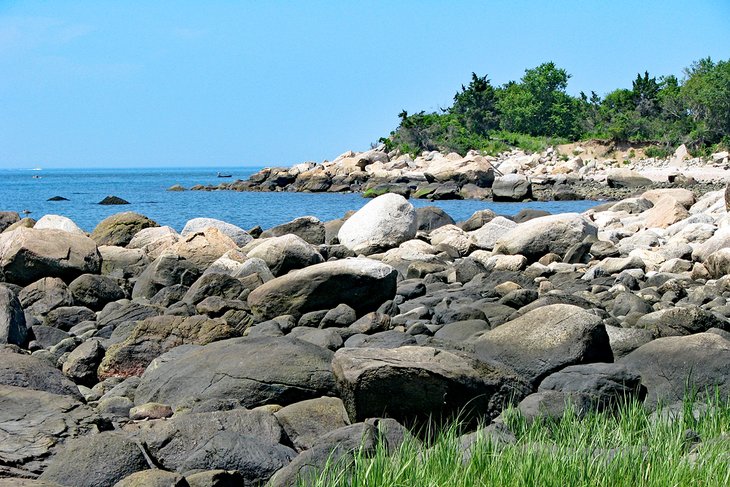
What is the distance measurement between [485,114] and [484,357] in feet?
268

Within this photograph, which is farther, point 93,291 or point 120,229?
point 120,229

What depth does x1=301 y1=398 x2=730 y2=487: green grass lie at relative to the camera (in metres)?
4.33

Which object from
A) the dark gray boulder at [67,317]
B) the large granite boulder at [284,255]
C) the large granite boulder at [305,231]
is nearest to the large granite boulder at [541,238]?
the large granite boulder at [284,255]

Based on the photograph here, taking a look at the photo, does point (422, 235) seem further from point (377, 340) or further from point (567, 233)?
point (377, 340)

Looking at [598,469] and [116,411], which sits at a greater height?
[598,469]

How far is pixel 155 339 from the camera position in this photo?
9531 millimetres

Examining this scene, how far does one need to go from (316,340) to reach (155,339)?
179 cm

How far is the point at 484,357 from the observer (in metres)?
7.46

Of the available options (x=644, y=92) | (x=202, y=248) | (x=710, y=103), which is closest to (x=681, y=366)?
(x=202, y=248)

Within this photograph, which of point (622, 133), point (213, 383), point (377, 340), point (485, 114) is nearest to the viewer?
point (213, 383)

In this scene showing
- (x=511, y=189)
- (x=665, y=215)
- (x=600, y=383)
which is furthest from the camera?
(x=511, y=189)

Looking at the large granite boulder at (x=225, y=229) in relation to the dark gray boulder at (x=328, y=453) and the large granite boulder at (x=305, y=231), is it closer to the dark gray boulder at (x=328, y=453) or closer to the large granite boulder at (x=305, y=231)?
the large granite boulder at (x=305, y=231)

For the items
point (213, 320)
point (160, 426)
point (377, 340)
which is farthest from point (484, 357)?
point (213, 320)

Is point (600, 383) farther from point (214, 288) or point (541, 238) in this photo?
point (541, 238)
